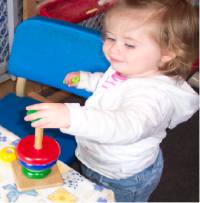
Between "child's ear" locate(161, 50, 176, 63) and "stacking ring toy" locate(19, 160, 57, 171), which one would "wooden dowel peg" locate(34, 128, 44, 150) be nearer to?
"stacking ring toy" locate(19, 160, 57, 171)

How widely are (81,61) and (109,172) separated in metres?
0.37

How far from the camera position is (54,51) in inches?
45.6

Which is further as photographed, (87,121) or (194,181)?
(194,181)

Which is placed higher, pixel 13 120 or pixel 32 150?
pixel 32 150

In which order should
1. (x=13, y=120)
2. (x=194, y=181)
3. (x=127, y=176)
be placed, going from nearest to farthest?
(x=127, y=176) < (x=13, y=120) < (x=194, y=181)

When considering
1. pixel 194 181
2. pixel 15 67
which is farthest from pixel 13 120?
pixel 194 181

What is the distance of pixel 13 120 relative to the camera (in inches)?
Result: 48.8

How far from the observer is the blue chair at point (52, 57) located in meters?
1.09

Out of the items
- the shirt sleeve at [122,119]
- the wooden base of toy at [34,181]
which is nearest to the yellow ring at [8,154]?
the wooden base of toy at [34,181]

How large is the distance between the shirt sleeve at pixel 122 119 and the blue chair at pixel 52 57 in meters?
0.36

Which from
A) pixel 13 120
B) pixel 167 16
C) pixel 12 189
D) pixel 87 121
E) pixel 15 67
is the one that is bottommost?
pixel 13 120

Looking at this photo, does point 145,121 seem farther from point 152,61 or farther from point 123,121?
point 152,61

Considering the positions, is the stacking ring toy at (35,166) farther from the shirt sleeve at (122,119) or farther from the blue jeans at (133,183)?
the blue jeans at (133,183)

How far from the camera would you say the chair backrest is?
108 centimetres
